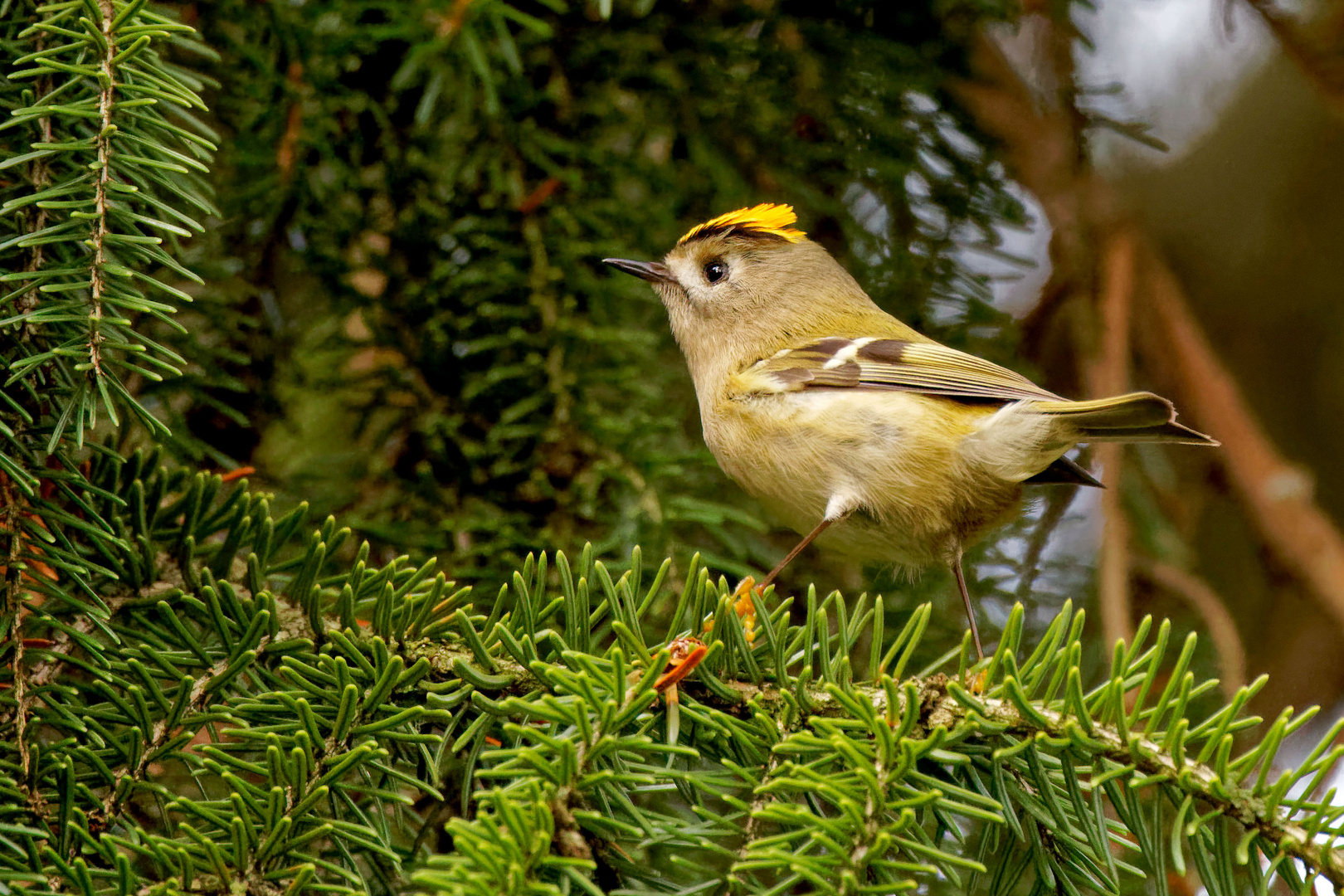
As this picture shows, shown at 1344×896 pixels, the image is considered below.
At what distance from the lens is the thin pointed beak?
5.25 feet

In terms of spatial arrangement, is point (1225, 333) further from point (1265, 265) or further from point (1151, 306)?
point (1151, 306)

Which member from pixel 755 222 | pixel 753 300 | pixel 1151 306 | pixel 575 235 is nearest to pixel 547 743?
pixel 575 235

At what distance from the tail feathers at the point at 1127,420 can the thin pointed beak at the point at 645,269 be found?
0.63 meters

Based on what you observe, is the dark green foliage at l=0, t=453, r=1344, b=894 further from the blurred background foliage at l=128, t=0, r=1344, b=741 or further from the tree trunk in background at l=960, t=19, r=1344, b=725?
the tree trunk in background at l=960, t=19, r=1344, b=725

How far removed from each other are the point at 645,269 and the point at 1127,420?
73 cm

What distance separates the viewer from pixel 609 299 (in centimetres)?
164

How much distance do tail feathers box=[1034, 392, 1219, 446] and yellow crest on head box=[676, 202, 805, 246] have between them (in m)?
0.52

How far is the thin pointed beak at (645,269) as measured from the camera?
1.60 m

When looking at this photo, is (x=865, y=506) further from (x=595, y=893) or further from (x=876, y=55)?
(x=595, y=893)

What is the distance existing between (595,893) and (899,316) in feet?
4.69

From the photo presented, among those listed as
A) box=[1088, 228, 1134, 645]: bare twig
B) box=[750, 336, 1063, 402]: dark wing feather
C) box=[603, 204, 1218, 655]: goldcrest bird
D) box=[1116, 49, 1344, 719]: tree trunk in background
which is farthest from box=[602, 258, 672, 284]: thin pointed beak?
box=[1116, 49, 1344, 719]: tree trunk in background

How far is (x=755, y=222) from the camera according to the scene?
1.72 m

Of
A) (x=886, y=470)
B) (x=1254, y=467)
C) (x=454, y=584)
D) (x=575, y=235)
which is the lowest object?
(x=1254, y=467)

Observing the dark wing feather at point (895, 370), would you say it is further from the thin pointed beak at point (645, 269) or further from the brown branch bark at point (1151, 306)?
the brown branch bark at point (1151, 306)
